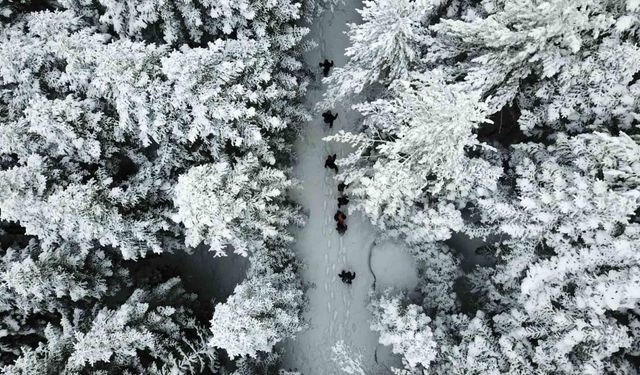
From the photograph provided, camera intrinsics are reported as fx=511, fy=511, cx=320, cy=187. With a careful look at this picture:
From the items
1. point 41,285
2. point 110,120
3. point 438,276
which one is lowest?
point 438,276

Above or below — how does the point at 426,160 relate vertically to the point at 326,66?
below

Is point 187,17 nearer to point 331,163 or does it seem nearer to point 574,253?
point 331,163

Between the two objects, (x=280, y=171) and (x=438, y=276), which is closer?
(x=280, y=171)

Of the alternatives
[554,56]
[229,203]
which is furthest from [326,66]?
[554,56]

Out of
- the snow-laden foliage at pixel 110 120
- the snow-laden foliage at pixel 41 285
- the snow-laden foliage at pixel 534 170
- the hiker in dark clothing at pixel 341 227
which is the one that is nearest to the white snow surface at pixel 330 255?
the hiker in dark clothing at pixel 341 227

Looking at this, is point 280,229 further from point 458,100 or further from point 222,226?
point 458,100

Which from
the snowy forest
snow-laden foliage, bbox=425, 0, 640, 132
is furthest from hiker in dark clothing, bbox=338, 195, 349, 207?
snow-laden foliage, bbox=425, 0, 640, 132

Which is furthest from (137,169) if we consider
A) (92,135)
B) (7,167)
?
(7,167)

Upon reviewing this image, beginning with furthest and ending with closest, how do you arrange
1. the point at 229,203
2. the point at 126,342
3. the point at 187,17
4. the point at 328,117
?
the point at 328,117 → the point at 187,17 → the point at 126,342 → the point at 229,203

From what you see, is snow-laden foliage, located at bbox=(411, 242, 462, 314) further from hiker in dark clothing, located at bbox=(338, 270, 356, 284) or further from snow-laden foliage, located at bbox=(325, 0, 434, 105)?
snow-laden foliage, located at bbox=(325, 0, 434, 105)

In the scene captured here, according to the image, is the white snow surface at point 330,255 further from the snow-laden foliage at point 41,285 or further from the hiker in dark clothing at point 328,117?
the snow-laden foliage at point 41,285
